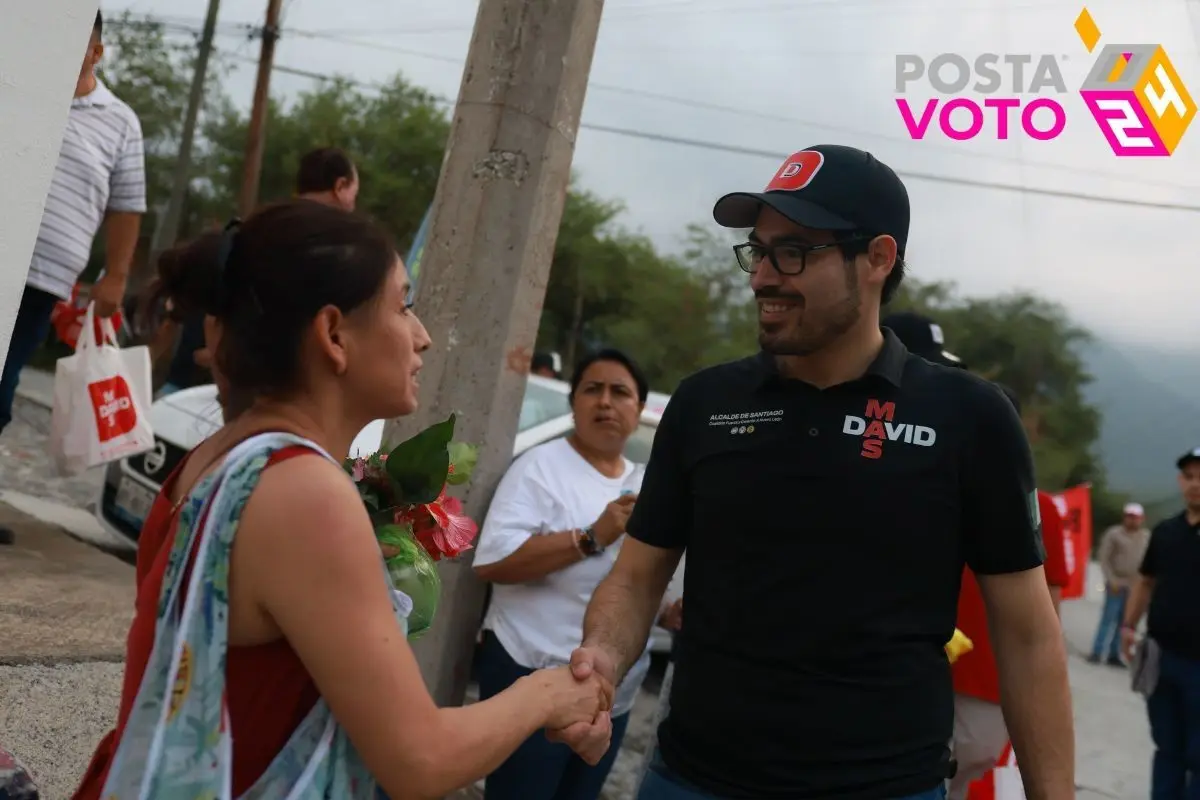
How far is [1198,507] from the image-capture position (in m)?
6.08

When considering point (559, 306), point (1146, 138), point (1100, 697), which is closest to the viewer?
point (1146, 138)

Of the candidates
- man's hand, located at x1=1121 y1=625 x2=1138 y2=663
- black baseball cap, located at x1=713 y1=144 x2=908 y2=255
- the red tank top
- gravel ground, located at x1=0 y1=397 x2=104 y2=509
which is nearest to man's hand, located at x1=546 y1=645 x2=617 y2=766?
the red tank top

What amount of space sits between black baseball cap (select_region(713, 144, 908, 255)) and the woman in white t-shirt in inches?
63.4

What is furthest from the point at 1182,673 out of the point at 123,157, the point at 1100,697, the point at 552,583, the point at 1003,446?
the point at 1100,697

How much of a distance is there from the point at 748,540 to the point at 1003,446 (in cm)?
55

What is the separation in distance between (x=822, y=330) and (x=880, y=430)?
0.26m

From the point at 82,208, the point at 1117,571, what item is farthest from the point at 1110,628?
the point at 82,208

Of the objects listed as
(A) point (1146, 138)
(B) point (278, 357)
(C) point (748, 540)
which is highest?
(A) point (1146, 138)

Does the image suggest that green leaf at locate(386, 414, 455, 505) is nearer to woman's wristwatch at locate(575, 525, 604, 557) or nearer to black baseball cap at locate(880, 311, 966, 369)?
woman's wristwatch at locate(575, 525, 604, 557)

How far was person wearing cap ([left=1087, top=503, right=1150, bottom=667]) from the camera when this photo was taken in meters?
13.5

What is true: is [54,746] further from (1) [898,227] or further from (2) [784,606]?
(1) [898,227]

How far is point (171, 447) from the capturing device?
6.50 m

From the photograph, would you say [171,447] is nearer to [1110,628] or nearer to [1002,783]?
[1002,783]

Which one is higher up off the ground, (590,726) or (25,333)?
(25,333)
